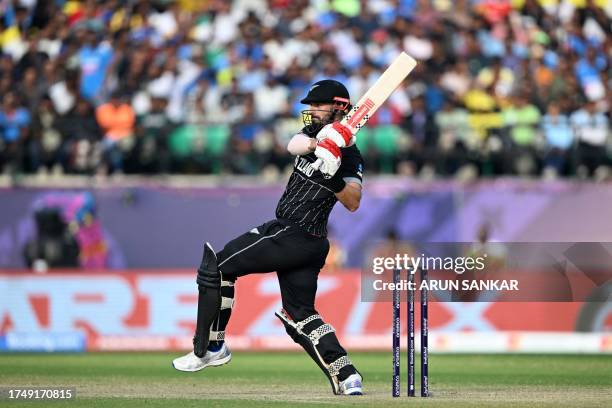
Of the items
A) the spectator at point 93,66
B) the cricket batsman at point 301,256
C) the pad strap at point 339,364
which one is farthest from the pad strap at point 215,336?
the spectator at point 93,66

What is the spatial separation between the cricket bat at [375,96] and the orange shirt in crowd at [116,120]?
8868 millimetres

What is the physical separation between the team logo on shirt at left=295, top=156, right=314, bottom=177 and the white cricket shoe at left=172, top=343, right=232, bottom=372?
135 centimetres

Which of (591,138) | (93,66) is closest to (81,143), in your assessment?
(93,66)

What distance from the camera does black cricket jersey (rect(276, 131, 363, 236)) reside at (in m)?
8.65

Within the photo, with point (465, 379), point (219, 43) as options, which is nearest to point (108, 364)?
point (465, 379)

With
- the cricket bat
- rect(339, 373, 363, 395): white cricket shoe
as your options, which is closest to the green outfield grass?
rect(339, 373, 363, 395): white cricket shoe

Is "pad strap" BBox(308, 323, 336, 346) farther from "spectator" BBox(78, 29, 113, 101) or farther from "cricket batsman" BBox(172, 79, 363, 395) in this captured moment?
Answer: "spectator" BBox(78, 29, 113, 101)

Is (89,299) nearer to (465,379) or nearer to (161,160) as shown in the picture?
(161,160)

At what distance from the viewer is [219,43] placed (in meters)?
18.5

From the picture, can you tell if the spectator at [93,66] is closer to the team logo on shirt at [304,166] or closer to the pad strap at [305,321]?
the team logo on shirt at [304,166]

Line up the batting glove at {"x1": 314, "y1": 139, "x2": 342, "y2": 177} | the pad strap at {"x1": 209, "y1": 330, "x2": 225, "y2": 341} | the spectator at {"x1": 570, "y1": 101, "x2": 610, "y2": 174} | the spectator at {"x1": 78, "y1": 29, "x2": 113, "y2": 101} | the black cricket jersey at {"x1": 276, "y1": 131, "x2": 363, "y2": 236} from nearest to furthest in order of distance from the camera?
the batting glove at {"x1": 314, "y1": 139, "x2": 342, "y2": 177} < the black cricket jersey at {"x1": 276, "y1": 131, "x2": 363, "y2": 236} < the pad strap at {"x1": 209, "y1": 330, "x2": 225, "y2": 341} < the spectator at {"x1": 570, "y1": 101, "x2": 610, "y2": 174} < the spectator at {"x1": 78, "y1": 29, "x2": 113, "y2": 101}

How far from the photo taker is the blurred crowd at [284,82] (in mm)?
16984

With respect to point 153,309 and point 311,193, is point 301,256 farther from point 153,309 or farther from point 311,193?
point 153,309

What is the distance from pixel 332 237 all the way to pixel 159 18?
436 centimetres
